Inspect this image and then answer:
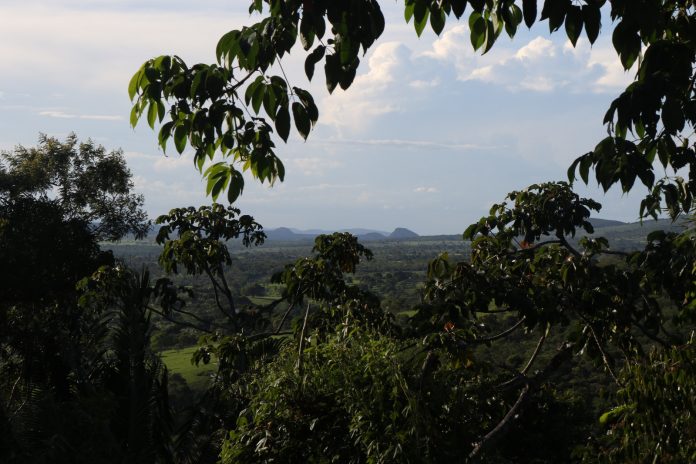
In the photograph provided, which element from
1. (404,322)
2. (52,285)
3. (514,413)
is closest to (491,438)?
(514,413)

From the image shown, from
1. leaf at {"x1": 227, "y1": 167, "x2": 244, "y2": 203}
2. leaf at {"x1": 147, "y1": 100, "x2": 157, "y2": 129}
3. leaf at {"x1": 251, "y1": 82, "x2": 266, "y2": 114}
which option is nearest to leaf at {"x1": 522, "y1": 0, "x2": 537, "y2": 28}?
leaf at {"x1": 251, "y1": 82, "x2": 266, "y2": 114}

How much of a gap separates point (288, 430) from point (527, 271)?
2525 mm

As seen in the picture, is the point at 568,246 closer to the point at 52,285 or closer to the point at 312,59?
the point at 312,59

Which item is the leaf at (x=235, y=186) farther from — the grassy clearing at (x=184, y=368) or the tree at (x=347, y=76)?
the grassy clearing at (x=184, y=368)

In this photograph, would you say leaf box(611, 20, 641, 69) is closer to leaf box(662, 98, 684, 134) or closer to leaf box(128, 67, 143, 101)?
leaf box(662, 98, 684, 134)

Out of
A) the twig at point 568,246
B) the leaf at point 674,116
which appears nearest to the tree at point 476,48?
the leaf at point 674,116

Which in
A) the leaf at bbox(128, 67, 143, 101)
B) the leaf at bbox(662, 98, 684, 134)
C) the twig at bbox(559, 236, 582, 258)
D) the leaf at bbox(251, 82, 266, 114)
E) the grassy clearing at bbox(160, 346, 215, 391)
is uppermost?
the leaf at bbox(128, 67, 143, 101)

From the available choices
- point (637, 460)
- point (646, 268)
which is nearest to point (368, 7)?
point (637, 460)

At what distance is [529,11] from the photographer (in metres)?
2.27

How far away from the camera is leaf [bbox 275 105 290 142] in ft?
7.88

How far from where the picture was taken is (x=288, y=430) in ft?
17.0

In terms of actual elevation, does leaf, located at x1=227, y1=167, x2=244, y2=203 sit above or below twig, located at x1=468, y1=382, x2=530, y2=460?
above

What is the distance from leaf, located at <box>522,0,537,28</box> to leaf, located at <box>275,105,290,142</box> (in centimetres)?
80

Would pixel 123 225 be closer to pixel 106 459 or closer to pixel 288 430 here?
pixel 106 459
